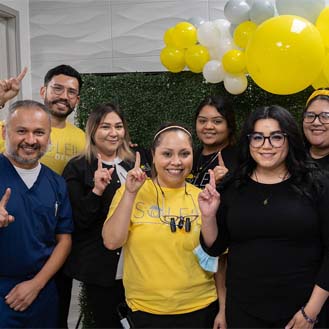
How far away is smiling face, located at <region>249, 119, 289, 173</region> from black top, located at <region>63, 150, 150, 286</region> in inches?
31.6

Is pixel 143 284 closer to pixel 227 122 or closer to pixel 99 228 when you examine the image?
pixel 99 228

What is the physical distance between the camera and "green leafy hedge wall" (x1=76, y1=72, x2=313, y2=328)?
333 cm

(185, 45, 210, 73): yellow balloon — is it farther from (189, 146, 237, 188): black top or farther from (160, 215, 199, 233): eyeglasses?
(160, 215, 199, 233): eyeglasses

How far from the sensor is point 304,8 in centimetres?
254

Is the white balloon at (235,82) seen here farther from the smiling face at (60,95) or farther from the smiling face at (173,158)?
the smiling face at (173,158)

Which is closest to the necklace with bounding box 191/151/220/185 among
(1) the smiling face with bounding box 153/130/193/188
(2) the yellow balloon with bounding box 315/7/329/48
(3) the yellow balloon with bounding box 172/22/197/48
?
(1) the smiling face with bounding box 153/130/193/188

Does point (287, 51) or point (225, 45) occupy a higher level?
point (225, 45)

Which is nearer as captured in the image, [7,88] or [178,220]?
[178,220]

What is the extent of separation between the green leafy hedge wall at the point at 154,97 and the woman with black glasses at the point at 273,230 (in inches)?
65.1

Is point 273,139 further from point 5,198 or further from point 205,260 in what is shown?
point 5,198

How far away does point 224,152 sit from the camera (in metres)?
2.46

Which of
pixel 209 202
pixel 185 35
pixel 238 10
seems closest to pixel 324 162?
pixel 209 202

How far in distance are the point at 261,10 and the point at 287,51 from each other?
0.47 meters

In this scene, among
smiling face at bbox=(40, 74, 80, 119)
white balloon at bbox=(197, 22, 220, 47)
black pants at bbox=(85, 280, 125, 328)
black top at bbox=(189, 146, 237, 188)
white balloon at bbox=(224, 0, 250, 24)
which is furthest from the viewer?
white balloon at bbox=(197, 22, 220, 47)
